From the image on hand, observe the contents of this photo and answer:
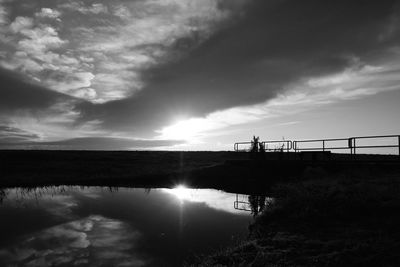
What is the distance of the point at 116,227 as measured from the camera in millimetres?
14430

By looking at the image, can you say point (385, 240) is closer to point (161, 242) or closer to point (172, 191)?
point (161, 242)

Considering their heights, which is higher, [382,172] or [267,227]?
[382,172]

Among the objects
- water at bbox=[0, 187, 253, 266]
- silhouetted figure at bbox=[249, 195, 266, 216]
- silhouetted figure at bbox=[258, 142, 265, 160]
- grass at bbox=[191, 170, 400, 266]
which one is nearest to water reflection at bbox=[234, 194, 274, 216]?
silhouetted figure at bbox=[249, 195, 266, 216]

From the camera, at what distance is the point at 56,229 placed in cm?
1426

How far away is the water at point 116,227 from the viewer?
10617mm

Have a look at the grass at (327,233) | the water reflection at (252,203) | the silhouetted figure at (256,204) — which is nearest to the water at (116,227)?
the water reflection at (252,203)

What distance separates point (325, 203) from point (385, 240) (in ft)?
15.5

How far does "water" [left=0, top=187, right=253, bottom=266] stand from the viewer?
1062cm

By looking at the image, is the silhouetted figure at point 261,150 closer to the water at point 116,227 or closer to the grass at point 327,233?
the water at point 116,227

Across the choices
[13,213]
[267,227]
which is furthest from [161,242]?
[13,213]

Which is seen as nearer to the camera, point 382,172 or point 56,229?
point 56,229

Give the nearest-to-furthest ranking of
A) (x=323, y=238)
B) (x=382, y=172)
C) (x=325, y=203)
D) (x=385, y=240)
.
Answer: (x=385, y=240) → (x=323, y=238) → (x=325, y=203) → (x=382, y=172)

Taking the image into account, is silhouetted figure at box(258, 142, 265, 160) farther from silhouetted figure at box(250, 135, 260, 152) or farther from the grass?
the grass

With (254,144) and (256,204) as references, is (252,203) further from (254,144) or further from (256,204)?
(254,144)
